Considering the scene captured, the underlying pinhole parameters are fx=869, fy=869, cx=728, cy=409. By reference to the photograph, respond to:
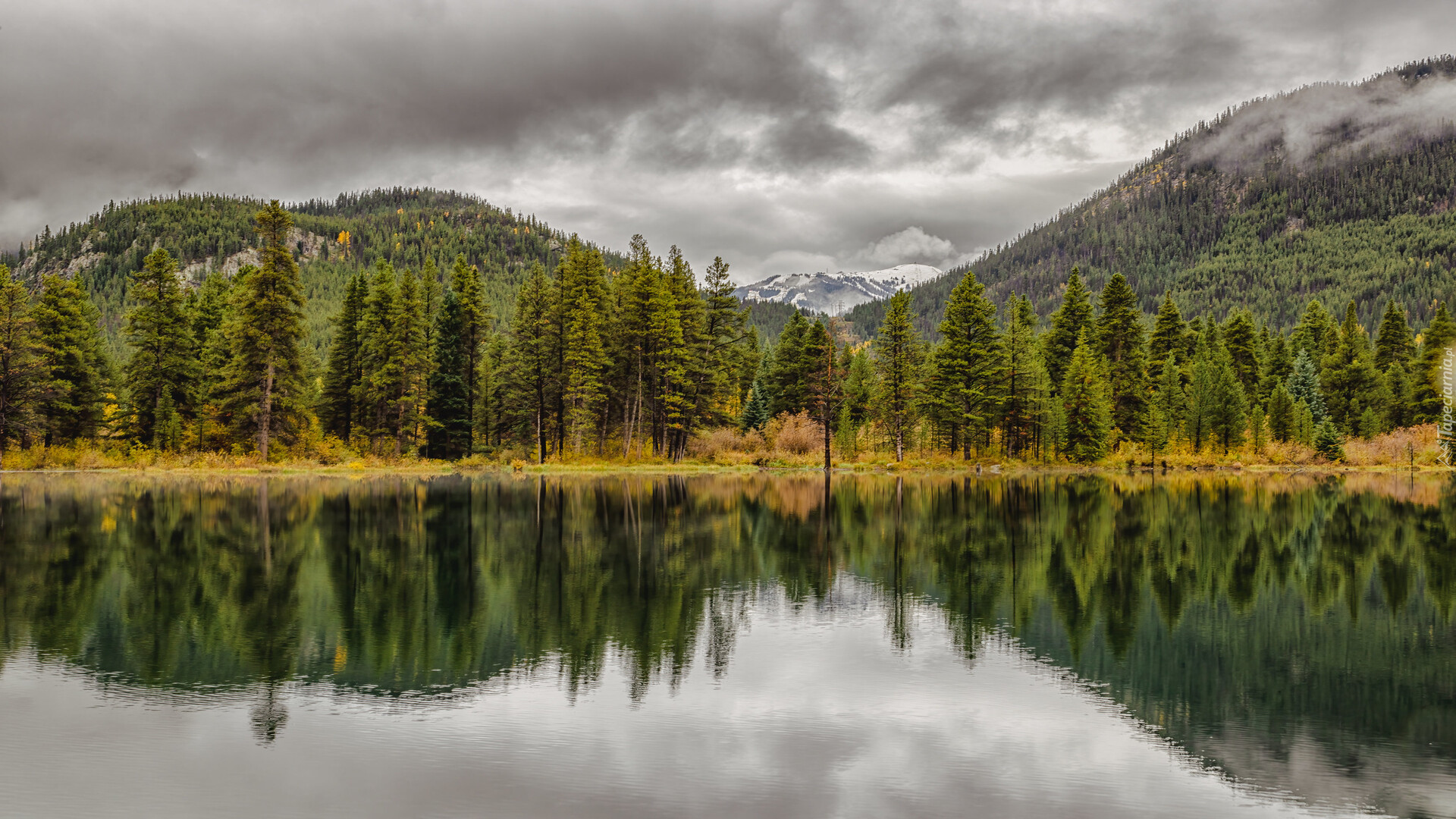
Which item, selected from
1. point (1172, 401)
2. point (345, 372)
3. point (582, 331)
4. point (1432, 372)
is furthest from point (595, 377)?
point (1432, 372)

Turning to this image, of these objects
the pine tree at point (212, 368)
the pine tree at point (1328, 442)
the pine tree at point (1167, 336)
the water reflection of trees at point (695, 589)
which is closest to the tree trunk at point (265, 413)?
the pine tree at point (212, 368)

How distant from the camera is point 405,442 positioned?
69.8 metres

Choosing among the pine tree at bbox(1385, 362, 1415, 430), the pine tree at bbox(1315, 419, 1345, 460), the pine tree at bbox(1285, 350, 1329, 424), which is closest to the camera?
the pine tree at bbox(1315, 419, 1345, 460)

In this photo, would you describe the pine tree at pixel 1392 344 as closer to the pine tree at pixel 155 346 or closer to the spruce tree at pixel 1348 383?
the spruce tree at pixel 1348 383

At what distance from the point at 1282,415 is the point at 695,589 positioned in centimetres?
8250

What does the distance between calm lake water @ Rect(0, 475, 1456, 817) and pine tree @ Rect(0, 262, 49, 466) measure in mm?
37467

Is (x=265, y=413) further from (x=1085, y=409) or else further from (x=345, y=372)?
(x=1085, y=409)

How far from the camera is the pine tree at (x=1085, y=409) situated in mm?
72750

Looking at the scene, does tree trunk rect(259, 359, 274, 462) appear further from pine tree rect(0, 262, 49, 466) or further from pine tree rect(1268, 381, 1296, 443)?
pine tree rect(1268, 381, 1296, 443)

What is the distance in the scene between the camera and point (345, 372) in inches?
2712

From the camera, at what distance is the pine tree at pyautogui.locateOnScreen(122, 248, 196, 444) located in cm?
6038

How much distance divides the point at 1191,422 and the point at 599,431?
53822 mm

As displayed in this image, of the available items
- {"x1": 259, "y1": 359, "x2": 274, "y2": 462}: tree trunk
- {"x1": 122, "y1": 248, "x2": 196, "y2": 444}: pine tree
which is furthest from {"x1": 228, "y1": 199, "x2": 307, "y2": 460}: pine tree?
{"x1": 122, "y1": 248, "x2": 196, "y2": 444}: pine tree

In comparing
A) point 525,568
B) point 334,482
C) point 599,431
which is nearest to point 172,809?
point 525,568
